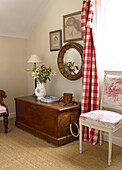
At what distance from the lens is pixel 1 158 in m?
2.48

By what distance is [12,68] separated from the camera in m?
4.20

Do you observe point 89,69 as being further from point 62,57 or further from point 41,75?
point 41,75

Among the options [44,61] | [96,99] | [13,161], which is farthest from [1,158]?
[44,61]

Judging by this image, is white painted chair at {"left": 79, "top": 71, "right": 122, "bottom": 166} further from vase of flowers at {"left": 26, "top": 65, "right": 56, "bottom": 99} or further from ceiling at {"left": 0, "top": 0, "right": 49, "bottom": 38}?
ceiling at {"left": 0, "top": 0, "right": 49, "bottom": 38}

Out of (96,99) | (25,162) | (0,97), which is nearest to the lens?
(25,162)

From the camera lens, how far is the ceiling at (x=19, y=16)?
3528 mm

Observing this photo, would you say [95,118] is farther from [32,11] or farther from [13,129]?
[32,11]

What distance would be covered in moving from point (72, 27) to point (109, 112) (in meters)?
1.51

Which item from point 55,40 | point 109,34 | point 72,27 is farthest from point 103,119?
point 55,40

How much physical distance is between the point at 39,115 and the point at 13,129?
714 millimetres

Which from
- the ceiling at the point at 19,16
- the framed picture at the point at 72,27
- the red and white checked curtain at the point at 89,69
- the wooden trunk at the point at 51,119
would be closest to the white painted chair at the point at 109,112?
the red and white checked curtain at the point at 89,69

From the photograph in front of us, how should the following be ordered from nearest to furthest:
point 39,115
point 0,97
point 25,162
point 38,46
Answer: point 25,162 → point 39,115 → point 0,97 → point 38,46

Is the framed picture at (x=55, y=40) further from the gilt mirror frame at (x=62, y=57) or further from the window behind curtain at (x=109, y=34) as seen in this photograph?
the window behind curtain at (x=109, y=34)

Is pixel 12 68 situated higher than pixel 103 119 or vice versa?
pixel 12 68
